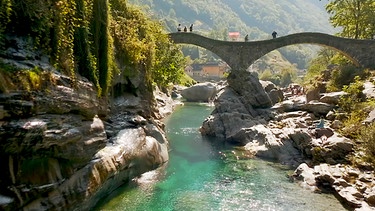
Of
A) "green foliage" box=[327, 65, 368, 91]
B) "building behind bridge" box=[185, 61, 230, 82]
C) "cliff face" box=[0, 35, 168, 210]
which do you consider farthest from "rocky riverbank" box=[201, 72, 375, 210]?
"building behind bridge" box=[185, 61, 230, 82]

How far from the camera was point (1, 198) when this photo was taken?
9750 millimetres

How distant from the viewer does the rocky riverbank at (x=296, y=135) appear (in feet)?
55.6

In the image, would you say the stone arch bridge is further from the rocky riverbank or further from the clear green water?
the clear green water

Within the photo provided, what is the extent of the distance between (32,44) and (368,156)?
1684 cm

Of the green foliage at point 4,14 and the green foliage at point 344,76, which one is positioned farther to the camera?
the green foliage at point 344,76

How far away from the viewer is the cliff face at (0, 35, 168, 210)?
32.8ft

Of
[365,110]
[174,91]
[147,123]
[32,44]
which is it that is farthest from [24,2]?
[174,91]

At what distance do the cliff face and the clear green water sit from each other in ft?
4.97

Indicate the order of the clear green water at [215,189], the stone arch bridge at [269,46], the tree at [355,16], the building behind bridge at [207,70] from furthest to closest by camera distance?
the building behind bridge at [207,70]
the tree at [355,16]
the stone arch bridge at [269,46]
the clear green water at [215,189]

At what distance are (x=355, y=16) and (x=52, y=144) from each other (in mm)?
39407

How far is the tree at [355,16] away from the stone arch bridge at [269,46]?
12.7 feet

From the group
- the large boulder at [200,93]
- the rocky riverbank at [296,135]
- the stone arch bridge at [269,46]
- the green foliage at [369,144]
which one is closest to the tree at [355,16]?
the stone arch bridge at [269,46]

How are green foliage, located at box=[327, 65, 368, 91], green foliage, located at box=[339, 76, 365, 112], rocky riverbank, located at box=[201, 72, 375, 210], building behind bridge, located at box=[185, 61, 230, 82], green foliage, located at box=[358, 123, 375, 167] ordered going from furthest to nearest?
1. building behind bridge, located at box=[185, 61, 230, 82]
2. green foliage, located at box=[327, 65, 368, 91]
3. green foliage, located at box=[339, 76, 365, 112]
4. green foliage, located at box=[358, 123, 375, 167]
5. rocky riverbank, located at box=[201, 72, 375, 210]

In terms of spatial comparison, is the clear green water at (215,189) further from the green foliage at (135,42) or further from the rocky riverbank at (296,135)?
the green foliage at (135,42)
